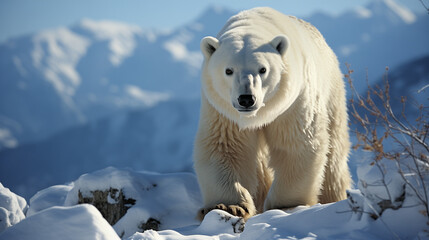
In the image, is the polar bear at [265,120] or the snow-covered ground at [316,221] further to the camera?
the polar bear at [265,120]

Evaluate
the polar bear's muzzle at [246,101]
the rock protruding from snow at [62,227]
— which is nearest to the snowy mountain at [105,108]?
the polar bear's muzzle at [246,101]

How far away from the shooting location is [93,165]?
152125 millimetres

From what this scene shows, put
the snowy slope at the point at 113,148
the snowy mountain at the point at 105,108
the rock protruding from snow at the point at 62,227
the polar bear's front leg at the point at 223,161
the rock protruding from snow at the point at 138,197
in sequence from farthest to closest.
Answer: the snowy slope at the point at 113,148 < the snowy mountain at the point at 105,108 < the rock protruding from snow at the point at 138,197 < the polar bear's front leg at the point at 223,161 < the rock protruding from snow at the point at 62,227

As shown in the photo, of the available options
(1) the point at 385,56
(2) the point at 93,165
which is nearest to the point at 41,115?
(2) the point at 93,165

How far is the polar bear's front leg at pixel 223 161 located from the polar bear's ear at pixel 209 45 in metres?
0.56

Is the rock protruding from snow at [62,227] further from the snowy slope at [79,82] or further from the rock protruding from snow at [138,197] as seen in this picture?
the snowy slope at [79,82]

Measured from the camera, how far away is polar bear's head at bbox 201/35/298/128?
408 centimetres

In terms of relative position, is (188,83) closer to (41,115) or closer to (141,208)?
(41,115)

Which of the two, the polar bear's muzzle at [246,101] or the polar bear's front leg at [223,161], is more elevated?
the polar bear's muzzle at [246,101]

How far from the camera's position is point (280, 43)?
4438mm

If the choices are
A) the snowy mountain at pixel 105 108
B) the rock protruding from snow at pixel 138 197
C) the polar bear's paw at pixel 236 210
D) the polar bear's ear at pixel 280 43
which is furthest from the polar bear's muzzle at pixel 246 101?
the snowy mountain at pixel 105 108

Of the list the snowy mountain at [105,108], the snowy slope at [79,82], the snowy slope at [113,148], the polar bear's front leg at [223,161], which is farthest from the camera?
the snowy slope at [79,82]

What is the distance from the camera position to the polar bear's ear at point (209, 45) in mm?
4462

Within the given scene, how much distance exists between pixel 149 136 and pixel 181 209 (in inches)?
5723
